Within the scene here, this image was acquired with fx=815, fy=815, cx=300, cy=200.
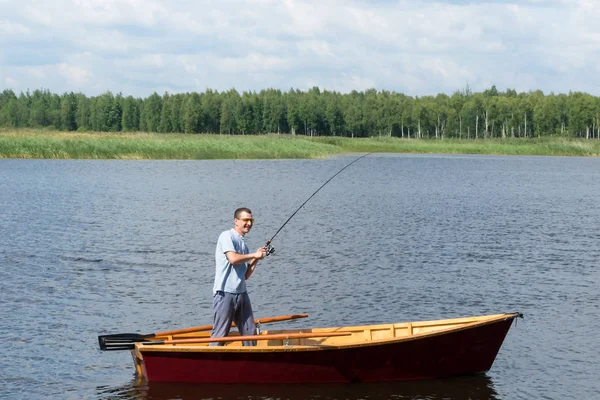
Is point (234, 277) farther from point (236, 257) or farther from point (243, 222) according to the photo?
point (243, 222)

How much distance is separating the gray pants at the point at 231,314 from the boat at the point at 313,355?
6.8 inches

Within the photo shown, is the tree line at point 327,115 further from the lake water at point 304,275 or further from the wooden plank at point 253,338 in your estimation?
the wooden plank at point 253,338

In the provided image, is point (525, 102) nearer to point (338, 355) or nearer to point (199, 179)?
point (199, 179)

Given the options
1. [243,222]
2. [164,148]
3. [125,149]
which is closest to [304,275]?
[243,222]

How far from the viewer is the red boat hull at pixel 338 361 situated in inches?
428

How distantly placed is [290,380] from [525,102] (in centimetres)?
14610

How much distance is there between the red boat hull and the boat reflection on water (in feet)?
0.32

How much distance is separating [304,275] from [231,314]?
851cm

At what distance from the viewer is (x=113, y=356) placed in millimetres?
12773

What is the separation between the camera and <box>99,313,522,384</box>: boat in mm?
10797

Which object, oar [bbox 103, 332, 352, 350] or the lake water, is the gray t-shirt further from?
the lake water

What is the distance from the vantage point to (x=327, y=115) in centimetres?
15950

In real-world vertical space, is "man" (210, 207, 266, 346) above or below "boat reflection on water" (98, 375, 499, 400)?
above

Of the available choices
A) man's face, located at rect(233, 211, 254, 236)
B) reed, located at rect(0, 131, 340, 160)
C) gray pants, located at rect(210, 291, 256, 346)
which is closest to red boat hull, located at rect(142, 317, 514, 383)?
gray pants, located at rect(210, 291, 256, 346)
